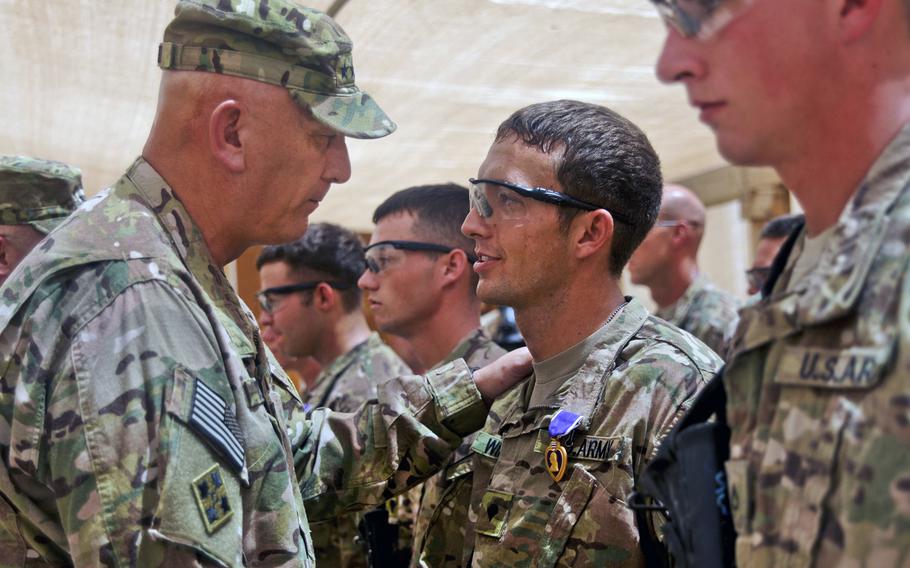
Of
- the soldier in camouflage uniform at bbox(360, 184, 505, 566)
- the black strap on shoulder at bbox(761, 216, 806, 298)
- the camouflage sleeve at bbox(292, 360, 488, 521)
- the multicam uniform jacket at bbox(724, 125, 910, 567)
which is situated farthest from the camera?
the soldier in camouflage uniform at bbox(360, 184, 505, 566)

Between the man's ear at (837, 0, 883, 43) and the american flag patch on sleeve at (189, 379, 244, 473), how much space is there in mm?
1191

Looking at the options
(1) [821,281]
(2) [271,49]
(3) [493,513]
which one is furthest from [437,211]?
(1) [821,281]

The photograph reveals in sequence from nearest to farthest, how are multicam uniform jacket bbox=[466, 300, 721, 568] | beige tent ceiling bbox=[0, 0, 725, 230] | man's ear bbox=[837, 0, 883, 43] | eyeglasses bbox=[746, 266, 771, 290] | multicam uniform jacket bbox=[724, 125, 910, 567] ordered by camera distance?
multicam uniform jacket bbox=[724, 125, 910, 567], man's ear bbox=[837, 0, 883, 43], multicam uniform jacket bbox=[466, 300, 721, 568], beige tent ceiling bbox=[0, 0, 725, 230], eyeglasses bbox=[746, 266, 771, 290]

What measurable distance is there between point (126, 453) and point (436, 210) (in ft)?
7.94

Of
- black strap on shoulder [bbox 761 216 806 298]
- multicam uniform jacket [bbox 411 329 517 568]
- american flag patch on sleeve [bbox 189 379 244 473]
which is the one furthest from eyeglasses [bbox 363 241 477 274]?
black strap on shoulder [bbox 761 216 806 298]

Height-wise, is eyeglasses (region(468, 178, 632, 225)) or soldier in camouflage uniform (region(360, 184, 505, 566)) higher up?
eyeglasses (region(468, 178, 632, 225))

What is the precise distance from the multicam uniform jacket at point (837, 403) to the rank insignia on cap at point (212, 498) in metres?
0.88

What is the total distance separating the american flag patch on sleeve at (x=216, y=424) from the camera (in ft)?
5.66

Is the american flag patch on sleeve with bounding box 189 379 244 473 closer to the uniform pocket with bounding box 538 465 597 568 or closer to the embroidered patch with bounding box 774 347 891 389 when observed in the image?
the uniform pocket with bounding box 538 465 597 568

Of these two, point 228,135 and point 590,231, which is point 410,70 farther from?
point 228,135

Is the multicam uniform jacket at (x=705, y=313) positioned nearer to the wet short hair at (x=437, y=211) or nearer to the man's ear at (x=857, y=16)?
the wet short hair at (x=437, y=211)

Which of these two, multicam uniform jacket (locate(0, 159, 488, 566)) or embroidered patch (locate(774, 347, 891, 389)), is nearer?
embroidered patch (locate(774, 347, 891, 389))

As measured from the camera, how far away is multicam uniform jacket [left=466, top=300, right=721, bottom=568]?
2205 millimetres

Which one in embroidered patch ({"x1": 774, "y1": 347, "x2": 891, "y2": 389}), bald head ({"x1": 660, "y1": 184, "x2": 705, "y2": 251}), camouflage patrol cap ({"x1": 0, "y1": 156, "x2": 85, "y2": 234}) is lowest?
bald head ({"x1": 660, "y1": 184, "x2": 705, "y2": 251})
